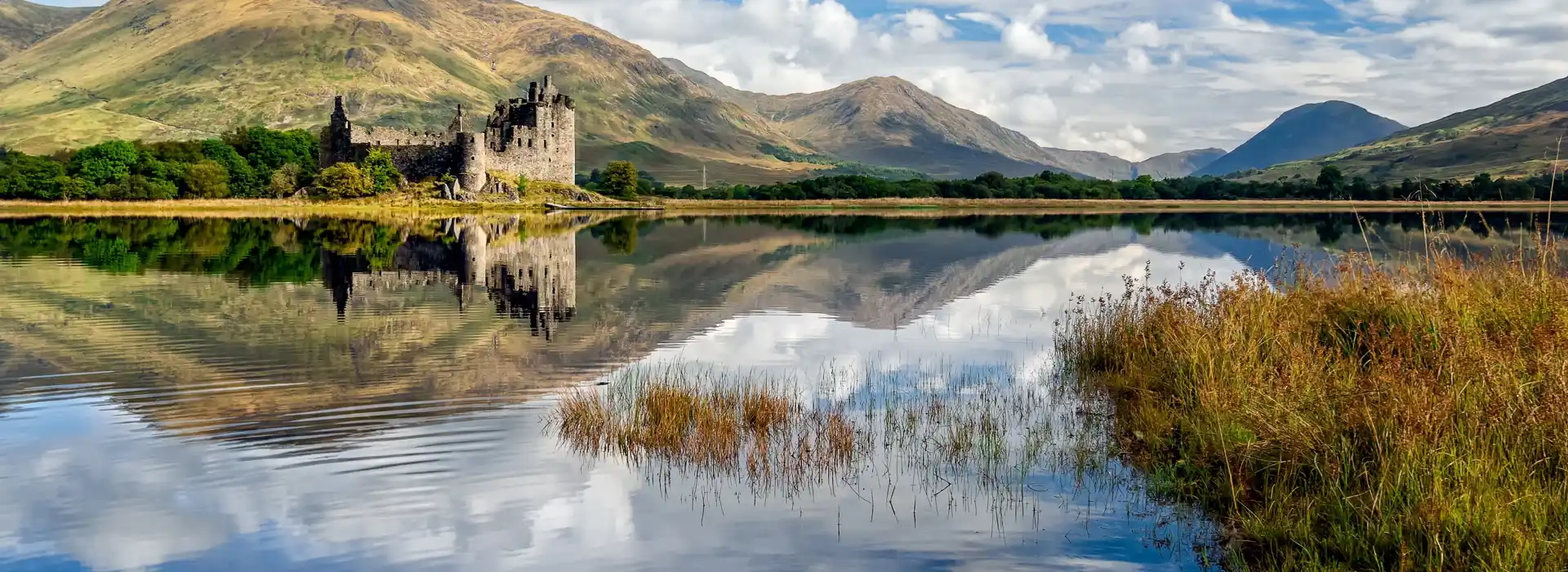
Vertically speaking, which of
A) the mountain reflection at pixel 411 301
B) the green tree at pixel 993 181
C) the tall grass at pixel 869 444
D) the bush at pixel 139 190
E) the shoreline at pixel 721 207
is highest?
the green tree at pixel 993 181

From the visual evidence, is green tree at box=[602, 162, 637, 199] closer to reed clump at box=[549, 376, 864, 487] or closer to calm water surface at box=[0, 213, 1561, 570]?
calm water surface at box=[0, 213, 1561, 570]

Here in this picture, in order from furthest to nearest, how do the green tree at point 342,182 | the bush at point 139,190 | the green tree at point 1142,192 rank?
the green tree at point 1142,192 < the bush at point 139,190 < the green tree at point 342,182

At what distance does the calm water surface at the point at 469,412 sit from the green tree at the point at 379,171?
44970 millimetres

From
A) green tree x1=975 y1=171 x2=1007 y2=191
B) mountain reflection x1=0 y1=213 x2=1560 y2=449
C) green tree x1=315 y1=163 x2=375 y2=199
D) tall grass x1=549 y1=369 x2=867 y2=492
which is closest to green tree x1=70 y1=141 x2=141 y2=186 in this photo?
green tree x1=315 y1=163 x2=375 y2=199

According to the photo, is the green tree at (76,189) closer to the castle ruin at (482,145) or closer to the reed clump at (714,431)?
the castle ruin at (482,145)

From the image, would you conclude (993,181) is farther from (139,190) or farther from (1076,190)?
(139,190)

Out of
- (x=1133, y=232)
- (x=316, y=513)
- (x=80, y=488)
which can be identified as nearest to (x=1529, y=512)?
(x=316, y=513)

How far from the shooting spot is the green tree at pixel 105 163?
79938 millimetres

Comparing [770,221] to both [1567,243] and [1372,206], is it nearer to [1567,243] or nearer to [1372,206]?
[1567,243]

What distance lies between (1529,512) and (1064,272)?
89.0 feet

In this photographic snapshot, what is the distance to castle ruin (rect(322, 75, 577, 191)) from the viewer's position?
80.4 meters

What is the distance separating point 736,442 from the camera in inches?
426

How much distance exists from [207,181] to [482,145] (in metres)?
20.6

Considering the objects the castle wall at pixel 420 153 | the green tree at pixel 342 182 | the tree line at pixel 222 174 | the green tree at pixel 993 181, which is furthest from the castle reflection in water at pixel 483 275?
the green tree at pixel 993 181
